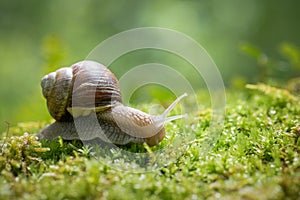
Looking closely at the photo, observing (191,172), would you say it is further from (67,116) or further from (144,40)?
(144,40)

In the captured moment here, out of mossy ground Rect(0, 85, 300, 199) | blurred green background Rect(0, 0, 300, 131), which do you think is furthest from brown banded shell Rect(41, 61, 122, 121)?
blurred green background Rect(0, 0, 300, 131)

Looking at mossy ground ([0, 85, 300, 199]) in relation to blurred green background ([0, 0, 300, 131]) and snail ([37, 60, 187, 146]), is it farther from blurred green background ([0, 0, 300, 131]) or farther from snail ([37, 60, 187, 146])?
blurred green background ([0, 0, 300, 131])

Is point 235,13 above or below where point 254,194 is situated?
above

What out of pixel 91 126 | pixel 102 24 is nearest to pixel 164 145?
pixel 91 126

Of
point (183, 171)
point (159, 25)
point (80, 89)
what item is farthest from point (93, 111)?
point (159, 25)

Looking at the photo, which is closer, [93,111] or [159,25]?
[93,111]

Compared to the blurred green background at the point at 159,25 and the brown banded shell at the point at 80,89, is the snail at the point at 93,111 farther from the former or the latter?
the blurred green background at the point at 159,25

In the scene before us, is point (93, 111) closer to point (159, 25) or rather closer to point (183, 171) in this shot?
point (183, 171)
